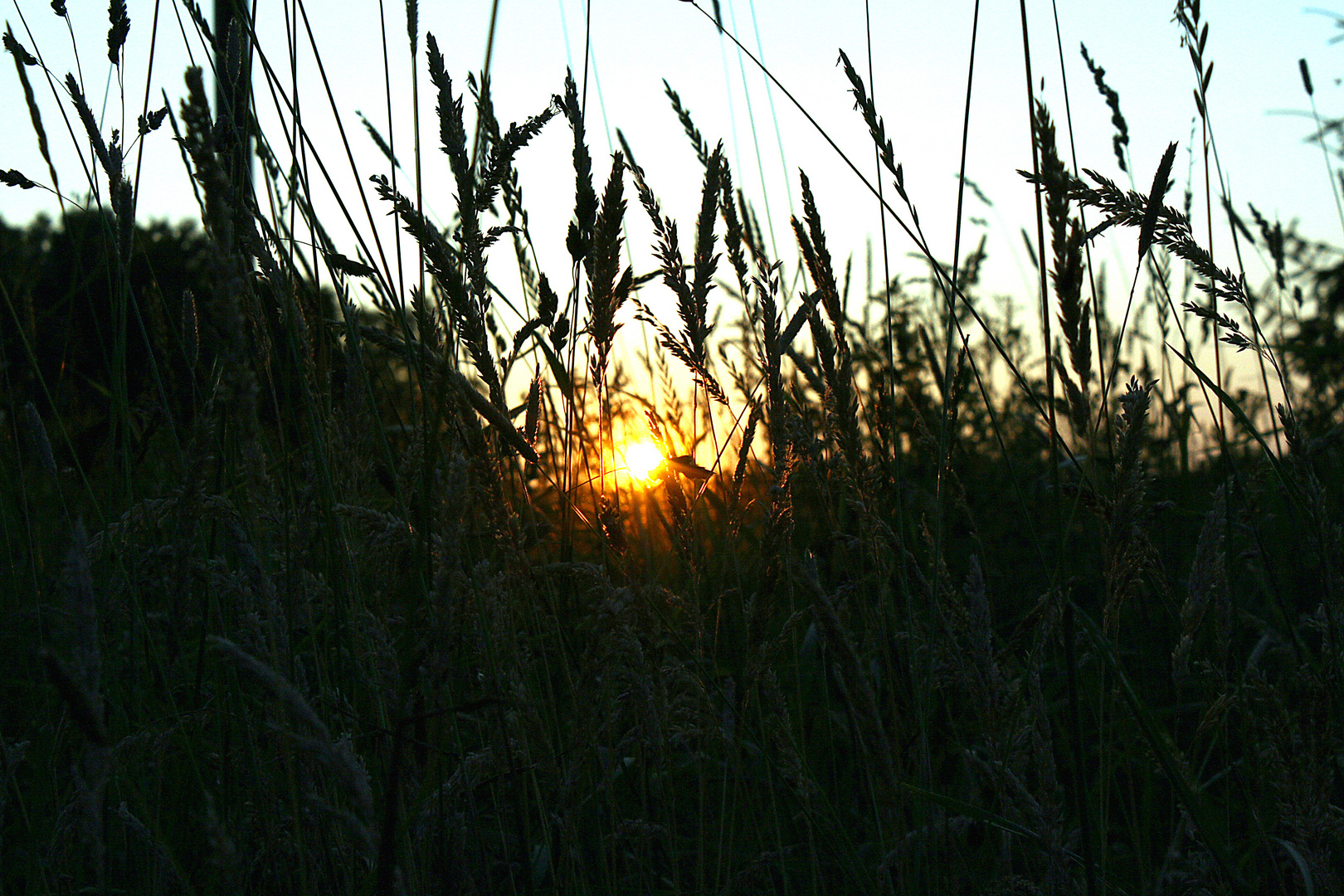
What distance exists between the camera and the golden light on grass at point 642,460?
54.5 inches

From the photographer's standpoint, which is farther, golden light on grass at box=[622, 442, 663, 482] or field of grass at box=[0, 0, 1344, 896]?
golden light on grass at box=[622, 442, 663, 482]

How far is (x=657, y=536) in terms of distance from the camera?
2596mm

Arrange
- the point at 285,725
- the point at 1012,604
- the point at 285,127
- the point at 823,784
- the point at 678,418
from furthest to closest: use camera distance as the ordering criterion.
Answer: the point at 1012,604 → the point at 678,418 → the point at 823,784 → the point at 285,127 → the point at 285,725

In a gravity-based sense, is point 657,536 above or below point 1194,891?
above

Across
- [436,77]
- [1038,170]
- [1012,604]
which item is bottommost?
[1012,604]

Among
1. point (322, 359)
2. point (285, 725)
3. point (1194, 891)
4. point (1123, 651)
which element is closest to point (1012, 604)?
point (1123, 651)

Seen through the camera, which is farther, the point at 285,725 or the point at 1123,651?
the point at 1123,651

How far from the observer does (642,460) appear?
154 cm

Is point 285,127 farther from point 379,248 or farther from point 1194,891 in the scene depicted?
point 1194,891

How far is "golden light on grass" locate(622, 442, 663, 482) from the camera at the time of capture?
138 cm

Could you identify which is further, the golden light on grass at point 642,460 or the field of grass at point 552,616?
the golden light on grass at point 642,460

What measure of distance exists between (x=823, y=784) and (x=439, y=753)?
37.1 inches

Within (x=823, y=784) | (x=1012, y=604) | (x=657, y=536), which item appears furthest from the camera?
A: (x=657, y=536)

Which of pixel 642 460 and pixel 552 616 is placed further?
pixel 642 460
